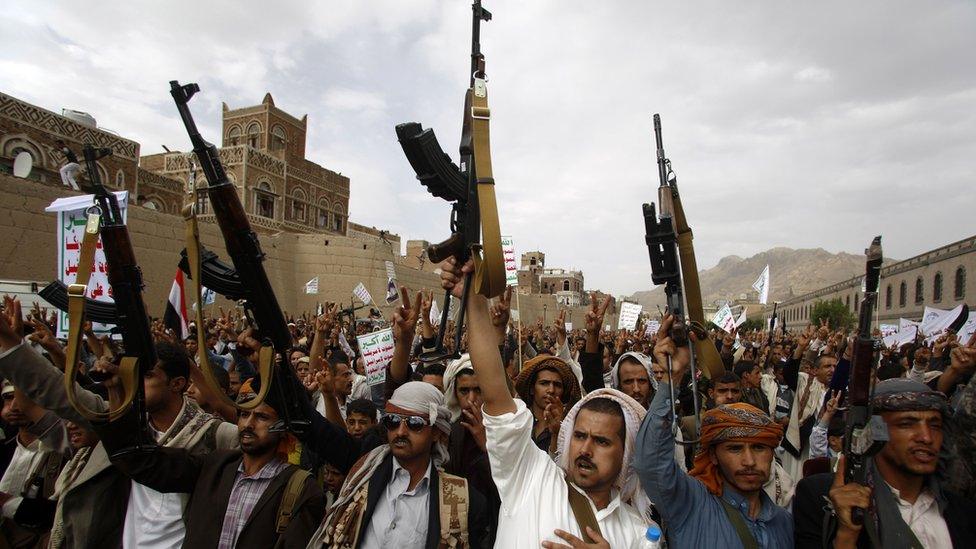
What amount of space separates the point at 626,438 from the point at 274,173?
35.6 meters

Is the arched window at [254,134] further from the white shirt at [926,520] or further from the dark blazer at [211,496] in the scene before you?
the white shirt at [926,520]

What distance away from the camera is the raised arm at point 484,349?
6.34ft

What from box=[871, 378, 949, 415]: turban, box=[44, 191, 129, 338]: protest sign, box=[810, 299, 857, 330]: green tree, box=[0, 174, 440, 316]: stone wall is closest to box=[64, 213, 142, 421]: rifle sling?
box=[871, 378, 949, 415]: turban

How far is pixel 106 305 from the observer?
11.3 ft

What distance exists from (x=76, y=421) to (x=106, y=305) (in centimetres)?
93

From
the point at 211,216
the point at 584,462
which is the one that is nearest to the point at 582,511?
the point at 584,462

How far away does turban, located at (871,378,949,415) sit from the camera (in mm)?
2207

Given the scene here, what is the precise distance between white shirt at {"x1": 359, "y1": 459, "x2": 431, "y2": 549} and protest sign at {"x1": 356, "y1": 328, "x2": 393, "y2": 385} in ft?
12.9

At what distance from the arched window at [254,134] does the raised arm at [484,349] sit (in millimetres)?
40215

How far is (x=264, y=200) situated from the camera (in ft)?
111

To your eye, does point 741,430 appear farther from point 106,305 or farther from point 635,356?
point 106,305

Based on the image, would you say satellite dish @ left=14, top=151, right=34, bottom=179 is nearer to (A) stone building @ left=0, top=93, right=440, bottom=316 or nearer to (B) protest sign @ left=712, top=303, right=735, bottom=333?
(A) stone building @ left=0, top=93, right=440, bottom=316

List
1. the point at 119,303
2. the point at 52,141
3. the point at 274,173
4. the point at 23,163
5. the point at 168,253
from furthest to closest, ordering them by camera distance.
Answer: the point at 274,173 < the point at 52,141 < the point at 23,163 < the point at 168,253 < the point at 119,303

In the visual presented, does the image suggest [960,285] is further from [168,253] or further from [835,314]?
[168,253]
